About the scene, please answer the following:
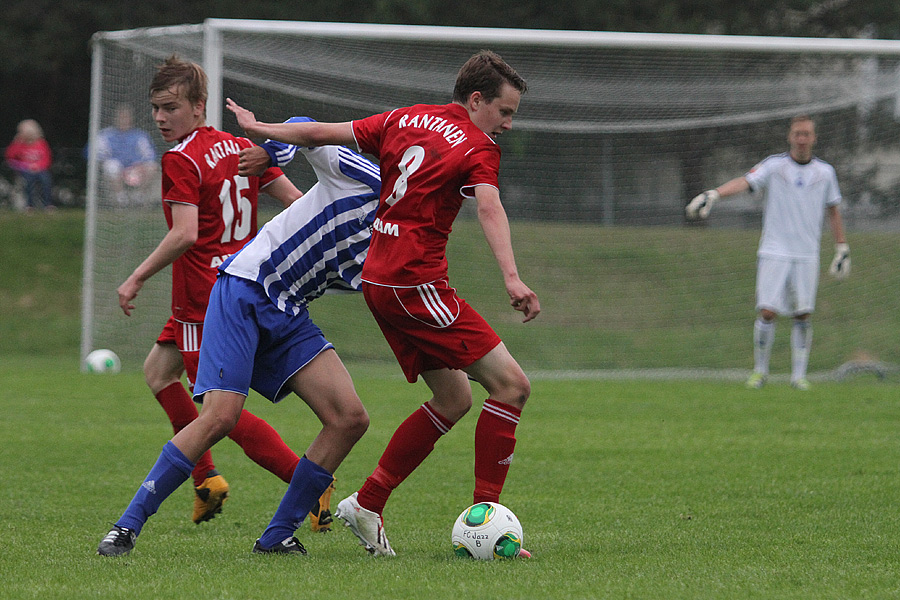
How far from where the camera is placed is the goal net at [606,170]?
11758 mm

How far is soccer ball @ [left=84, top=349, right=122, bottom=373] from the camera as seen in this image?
12156mm

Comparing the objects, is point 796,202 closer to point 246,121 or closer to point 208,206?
point 208,206

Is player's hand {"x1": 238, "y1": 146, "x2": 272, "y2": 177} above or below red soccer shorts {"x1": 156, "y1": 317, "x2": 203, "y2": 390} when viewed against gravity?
above

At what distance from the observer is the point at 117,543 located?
397cm

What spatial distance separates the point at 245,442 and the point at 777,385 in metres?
7.64

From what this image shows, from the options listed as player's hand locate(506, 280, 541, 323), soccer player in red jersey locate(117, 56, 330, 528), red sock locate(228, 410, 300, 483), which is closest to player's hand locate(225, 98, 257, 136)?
soccer player in red jersey locate(117, 56, 330, 528)

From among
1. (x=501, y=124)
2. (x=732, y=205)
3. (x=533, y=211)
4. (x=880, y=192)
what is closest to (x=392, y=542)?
(x=501, y=124)

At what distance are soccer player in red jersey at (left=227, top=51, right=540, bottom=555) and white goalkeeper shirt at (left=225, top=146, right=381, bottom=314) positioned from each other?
5.6 inches

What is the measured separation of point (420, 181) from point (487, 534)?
4.42ft

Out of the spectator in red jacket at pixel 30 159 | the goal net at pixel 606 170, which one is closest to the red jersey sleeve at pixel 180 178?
the goal net at pixel 606 170

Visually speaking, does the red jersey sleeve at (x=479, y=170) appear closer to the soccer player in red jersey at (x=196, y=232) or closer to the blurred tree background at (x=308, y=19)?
the soccer player in red jersey at (x=196, y=232)

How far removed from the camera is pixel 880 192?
1373 cm

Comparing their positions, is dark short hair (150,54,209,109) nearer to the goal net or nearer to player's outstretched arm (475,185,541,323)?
player's outstretched arm (475,185,541,323)

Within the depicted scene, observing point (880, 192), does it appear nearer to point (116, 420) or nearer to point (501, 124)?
A: point (116, 420)
